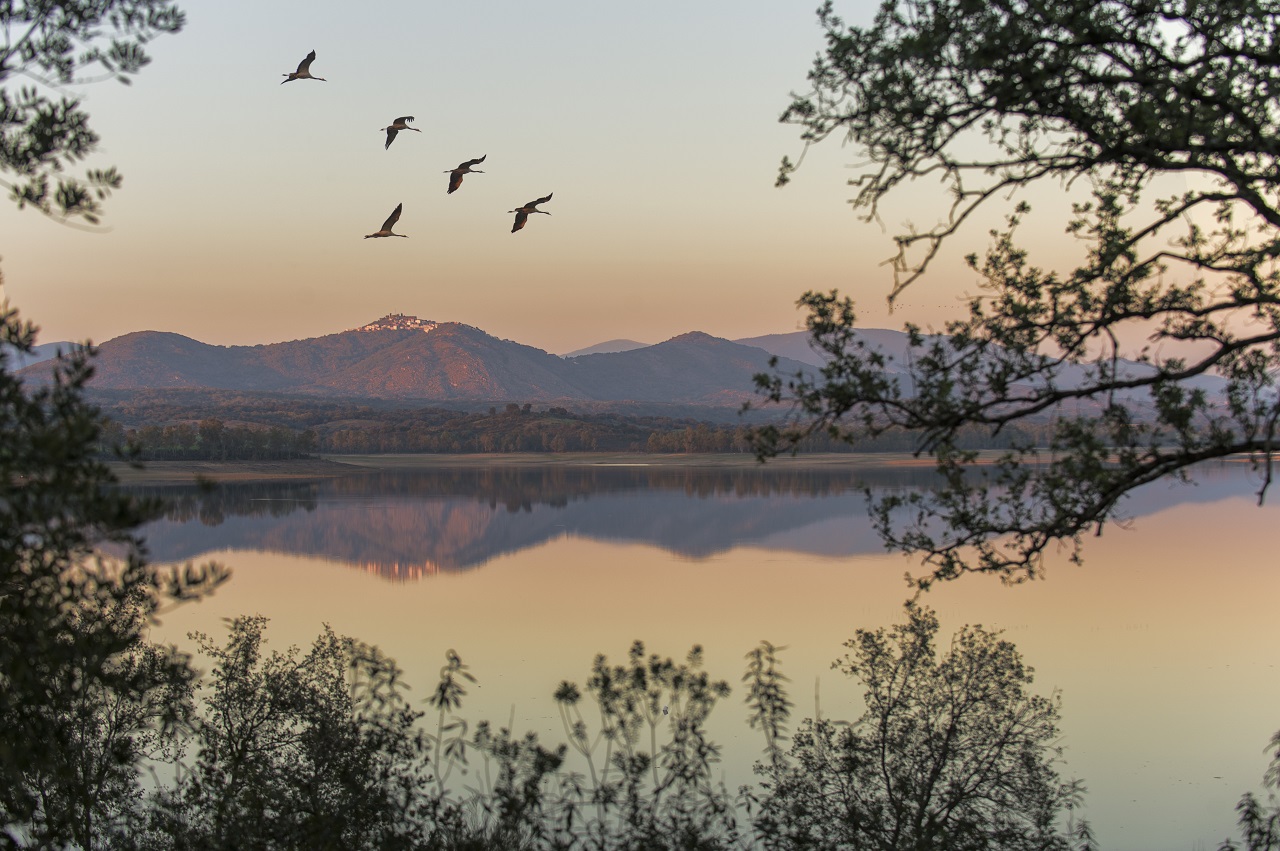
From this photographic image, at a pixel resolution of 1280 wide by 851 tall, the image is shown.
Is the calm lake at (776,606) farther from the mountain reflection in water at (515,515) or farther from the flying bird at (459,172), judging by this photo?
the flying bird at (459,172)

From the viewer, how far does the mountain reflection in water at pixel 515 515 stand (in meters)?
44.9

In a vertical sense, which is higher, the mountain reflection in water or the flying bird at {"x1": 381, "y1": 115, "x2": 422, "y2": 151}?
the flying bird at {"x1": 381, "y1": 115, "x2": 422, "y2": 151}

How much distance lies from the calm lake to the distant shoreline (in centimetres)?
2223

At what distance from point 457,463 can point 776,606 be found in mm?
91273

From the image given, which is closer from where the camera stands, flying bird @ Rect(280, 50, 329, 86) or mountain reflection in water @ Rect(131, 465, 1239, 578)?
flying bird @ Rect(280, 50, 329, 86)

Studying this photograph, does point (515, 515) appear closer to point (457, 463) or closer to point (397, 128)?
point (397, 128)

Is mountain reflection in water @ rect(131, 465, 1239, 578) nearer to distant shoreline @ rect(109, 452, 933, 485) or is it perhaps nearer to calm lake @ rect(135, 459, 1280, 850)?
calm lake @ rect(135, 459, 1280, 850)

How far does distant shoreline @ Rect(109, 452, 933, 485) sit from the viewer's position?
84.6 meters

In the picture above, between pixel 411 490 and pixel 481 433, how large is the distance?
63.2 metres

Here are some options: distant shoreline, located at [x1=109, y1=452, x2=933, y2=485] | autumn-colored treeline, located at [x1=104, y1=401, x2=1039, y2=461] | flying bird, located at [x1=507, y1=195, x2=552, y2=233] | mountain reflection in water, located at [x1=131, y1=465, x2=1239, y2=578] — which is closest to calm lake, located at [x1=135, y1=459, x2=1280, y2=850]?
mountain reflection in water, located at [x1=131, y1=465, x2=1239, y2=578]

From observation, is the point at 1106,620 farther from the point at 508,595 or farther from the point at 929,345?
the point at 929,345

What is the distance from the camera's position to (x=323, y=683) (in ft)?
39.8

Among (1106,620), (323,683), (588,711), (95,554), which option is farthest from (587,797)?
(1106,620)

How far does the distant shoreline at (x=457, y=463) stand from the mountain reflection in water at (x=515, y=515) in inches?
165
